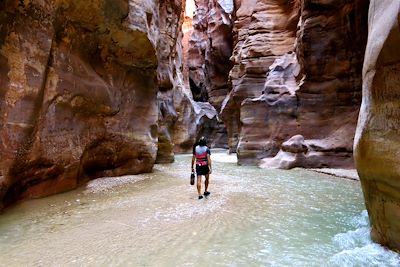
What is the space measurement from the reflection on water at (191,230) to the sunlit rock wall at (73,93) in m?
0.95

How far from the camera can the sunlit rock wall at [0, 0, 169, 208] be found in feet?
20.1

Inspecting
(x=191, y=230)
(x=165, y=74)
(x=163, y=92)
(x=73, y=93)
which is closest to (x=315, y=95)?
(x=165, y=74)

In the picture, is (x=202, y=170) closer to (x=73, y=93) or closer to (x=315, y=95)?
(x=73, y=93)

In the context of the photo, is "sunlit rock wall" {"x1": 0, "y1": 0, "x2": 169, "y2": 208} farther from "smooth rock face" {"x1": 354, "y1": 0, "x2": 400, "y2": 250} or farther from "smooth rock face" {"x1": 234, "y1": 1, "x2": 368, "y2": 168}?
"smooth rock face" {"x1": 234, "y1": 1, "x2": 368, "y2": 168}

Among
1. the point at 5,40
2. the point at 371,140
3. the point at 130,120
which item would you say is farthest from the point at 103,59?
the point at 371,140

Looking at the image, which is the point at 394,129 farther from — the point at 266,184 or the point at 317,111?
the point at 317,111

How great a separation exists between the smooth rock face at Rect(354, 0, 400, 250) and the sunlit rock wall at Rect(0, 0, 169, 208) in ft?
20.6

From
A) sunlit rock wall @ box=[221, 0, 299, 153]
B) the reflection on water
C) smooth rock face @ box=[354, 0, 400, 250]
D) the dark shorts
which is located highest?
sunlit rock wall @ box=[221, 0, 299, 153]

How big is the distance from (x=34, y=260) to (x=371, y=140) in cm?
444

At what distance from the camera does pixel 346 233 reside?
14.6 ft

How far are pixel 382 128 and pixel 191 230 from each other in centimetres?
306

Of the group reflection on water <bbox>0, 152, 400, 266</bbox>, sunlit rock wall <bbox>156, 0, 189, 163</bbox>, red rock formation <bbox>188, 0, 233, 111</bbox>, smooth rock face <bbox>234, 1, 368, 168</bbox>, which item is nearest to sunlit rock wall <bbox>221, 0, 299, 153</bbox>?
smooth rock face <bbox>234, 1, 368, 168</bbox>

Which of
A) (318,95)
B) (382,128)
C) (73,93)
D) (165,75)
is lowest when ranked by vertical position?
(382,128)

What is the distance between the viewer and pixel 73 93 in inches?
321
